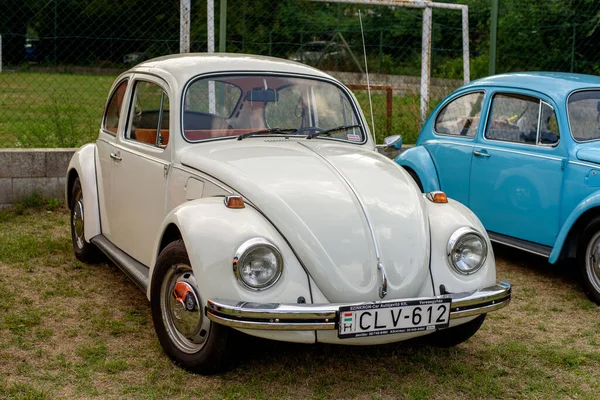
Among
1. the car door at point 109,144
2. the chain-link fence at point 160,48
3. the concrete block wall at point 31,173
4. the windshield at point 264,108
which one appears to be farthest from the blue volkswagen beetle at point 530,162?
the chain-link fence at point 160,48

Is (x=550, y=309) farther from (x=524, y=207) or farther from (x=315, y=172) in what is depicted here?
(x=315, y=172)

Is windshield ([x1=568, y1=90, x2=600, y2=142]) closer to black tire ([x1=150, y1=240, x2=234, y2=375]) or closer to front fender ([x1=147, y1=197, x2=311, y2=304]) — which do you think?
front fender ([x1=147, y1=197, x2=311, y2=304])

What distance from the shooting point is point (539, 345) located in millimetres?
4910

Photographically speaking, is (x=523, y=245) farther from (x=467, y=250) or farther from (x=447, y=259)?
(x=447, y=259)

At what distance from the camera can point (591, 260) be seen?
5887mm

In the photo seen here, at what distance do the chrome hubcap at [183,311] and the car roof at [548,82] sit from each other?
365cm

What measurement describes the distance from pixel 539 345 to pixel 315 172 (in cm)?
183

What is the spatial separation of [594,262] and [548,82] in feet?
5.30

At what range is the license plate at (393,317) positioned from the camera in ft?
12.3

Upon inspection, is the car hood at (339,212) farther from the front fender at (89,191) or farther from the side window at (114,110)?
the front fender at (89,191)

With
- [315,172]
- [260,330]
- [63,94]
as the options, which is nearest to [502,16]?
[63,94]

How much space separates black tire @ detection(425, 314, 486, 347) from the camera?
454cm

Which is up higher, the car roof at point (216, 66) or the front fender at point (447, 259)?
the car roof at point (216, 66)

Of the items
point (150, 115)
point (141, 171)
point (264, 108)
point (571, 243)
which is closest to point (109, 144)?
point (150, 115)
